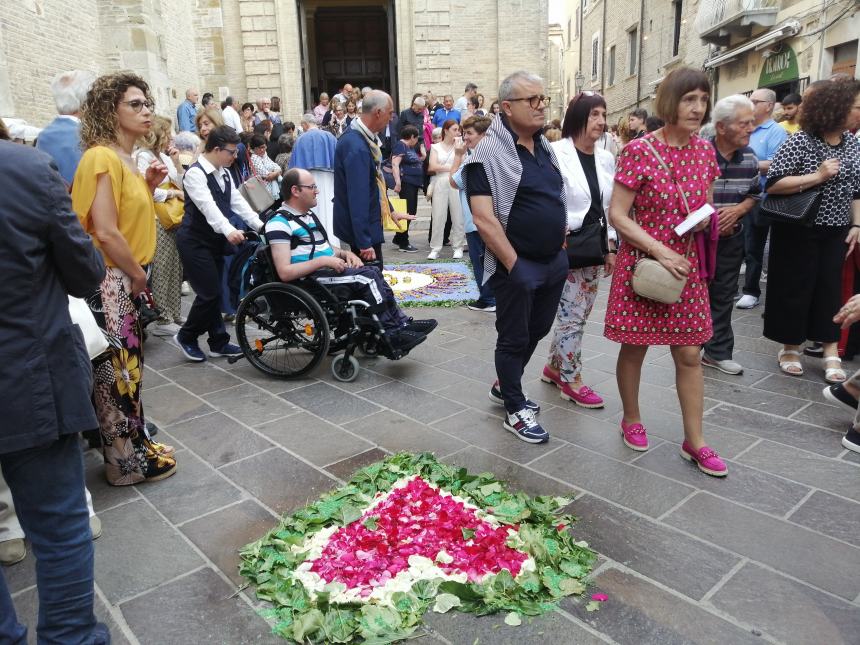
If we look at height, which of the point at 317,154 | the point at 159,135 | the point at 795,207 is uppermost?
the point at 159,135

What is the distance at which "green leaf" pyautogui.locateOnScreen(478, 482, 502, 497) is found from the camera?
9.73 feet

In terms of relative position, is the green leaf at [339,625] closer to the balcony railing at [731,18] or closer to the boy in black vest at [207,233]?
the boy in black vest at [207,233]

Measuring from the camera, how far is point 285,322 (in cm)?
470

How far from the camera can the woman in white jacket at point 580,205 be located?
380 centimetres

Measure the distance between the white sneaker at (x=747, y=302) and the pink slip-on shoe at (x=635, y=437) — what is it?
345 centimetres

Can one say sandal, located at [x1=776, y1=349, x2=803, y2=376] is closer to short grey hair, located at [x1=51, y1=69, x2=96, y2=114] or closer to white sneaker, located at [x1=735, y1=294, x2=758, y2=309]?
white sneaker, located at [x1=735, y1=294, x2=758, y2=309]

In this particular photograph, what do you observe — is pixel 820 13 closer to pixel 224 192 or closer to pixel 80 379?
pixel 224 192

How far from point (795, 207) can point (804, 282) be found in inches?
21.7

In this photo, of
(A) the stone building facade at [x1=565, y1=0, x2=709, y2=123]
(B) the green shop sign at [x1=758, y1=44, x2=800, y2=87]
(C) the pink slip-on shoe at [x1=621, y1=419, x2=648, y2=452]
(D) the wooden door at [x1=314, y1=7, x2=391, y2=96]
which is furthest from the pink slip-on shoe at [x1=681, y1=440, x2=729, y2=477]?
(D) the wooden door at [x1=314, y1=7, x2=391, y2=96]

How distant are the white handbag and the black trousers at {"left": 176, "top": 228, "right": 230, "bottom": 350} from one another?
89.0 inches

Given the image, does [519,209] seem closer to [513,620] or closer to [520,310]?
[520,310]

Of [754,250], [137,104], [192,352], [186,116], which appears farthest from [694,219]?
[186,116]

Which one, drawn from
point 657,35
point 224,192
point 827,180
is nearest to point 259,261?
point 224,192

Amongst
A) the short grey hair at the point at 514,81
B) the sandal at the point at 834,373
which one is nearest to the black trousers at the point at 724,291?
the sandal at the point at 834,373
